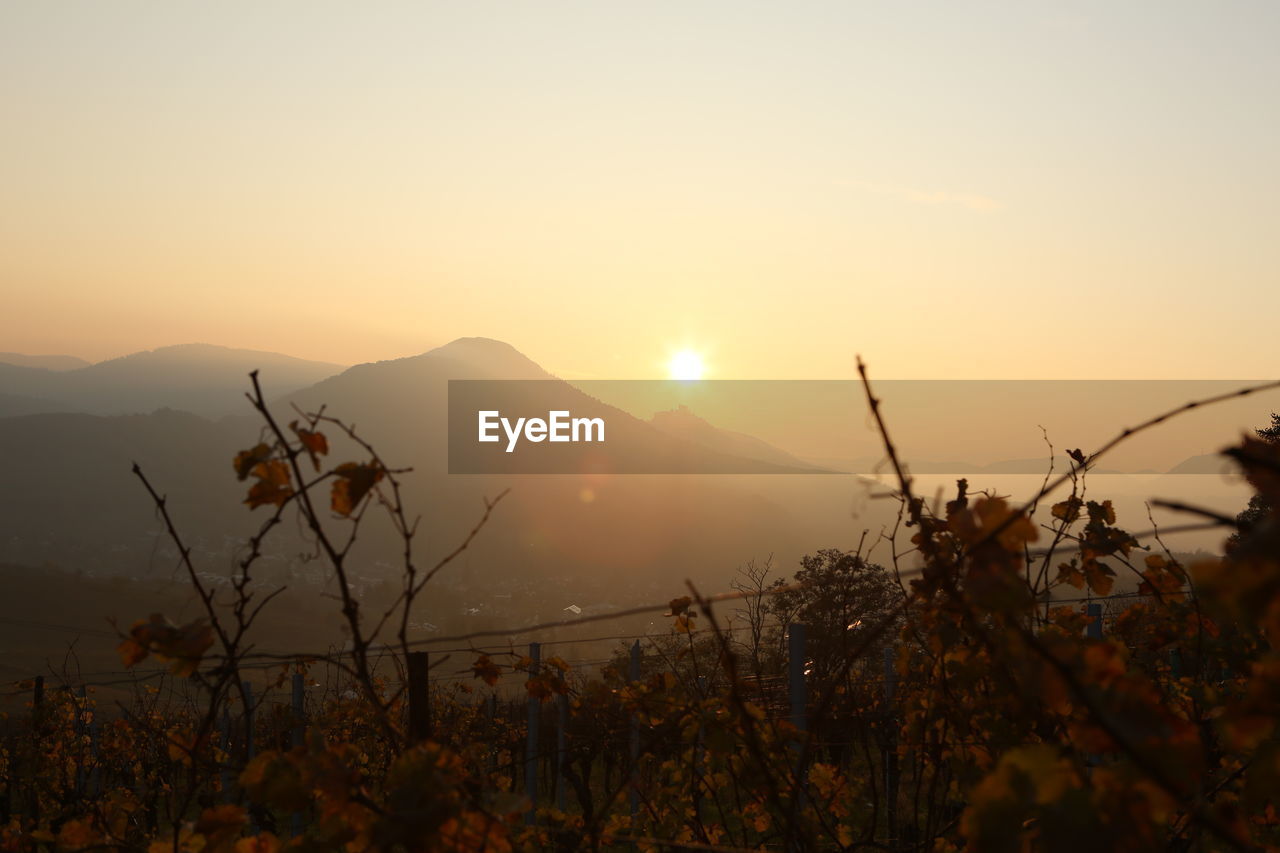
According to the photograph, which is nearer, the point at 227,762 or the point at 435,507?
the point at 227,762

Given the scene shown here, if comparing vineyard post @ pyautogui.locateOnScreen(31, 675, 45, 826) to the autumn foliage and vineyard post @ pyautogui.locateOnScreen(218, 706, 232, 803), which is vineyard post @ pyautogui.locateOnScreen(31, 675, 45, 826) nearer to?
vineyard post @ pyautogui.locateOnScreen(218, 706, 232, 803)

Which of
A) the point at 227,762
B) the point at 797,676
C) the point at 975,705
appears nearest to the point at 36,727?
the point at 227,762

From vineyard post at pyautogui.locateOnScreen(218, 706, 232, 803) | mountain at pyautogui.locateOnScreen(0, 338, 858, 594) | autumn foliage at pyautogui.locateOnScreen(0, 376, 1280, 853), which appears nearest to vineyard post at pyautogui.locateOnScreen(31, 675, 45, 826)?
vineyard post at pyautogui.locateOnScreen(218, 706, 232, 803)

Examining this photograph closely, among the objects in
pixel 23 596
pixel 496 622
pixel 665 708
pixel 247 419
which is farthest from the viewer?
pixel 247 419

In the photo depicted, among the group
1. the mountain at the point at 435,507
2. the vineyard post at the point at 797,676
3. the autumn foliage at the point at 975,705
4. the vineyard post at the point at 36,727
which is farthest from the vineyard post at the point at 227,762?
the mountain at the point at 435,507

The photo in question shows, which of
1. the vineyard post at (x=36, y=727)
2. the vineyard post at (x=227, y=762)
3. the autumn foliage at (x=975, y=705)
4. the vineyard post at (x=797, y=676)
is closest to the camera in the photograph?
the autumn foliage at (x=975, y=705)

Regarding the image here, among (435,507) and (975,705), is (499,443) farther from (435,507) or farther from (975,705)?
(975,705)

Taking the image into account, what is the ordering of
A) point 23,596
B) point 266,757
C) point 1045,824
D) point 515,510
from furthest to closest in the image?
point 515,510 < point 23,596 < point 266,757 < point 1045,824

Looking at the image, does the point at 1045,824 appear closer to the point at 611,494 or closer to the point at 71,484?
the point at 611,494

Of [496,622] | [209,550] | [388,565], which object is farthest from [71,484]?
[496,622]

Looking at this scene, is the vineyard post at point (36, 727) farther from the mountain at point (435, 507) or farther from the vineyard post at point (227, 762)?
the mountain at point (435, 507)

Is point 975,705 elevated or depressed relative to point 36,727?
elevated
